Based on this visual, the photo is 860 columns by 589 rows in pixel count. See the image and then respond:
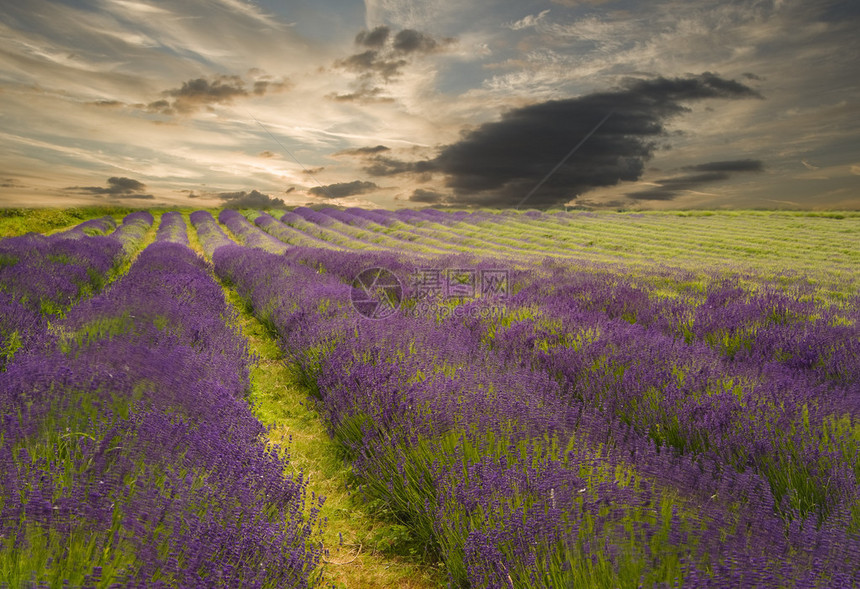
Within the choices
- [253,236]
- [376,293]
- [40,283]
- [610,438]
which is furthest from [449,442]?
[253,236]

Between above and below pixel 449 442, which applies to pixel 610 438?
above

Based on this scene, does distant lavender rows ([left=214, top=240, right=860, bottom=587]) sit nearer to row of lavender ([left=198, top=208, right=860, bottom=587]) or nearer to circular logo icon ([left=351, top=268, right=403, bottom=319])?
row of lavender ([left=198, top=208, right=860, bottom=587])

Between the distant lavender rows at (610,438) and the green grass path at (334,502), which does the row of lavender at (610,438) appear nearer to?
the distant lavender rows at (610,438)

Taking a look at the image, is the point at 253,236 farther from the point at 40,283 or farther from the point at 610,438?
the point at 610,438

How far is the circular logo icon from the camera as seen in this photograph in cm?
633

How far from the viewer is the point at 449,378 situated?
3.10 metres

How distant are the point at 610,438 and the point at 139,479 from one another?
87.7 inches

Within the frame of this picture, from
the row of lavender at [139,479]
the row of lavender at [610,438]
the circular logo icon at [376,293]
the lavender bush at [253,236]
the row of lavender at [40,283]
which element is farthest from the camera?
the lavender bush at [253,236]

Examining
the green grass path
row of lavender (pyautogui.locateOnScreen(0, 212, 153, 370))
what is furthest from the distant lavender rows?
row of lavender (pyautogui.locateOnScreen(0, 212, 153, 370))

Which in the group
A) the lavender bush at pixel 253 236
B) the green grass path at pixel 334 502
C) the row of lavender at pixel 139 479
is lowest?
the green grass path at pixel 334 502

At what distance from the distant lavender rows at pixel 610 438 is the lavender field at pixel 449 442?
16mm

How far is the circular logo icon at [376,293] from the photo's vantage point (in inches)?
249

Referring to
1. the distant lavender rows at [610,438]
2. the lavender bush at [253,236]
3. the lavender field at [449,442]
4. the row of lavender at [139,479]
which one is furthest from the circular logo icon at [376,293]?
the lavender bush at [253,236]

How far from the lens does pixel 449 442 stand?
2580 millimetres
